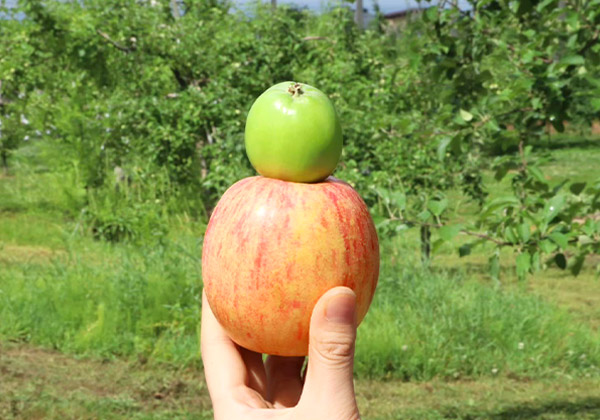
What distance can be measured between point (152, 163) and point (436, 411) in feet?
17.7

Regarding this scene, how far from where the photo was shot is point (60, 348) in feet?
18.3

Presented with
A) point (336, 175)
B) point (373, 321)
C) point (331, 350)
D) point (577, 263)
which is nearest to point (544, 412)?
point (373, 321)

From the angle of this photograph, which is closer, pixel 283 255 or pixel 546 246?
pixel 283 255

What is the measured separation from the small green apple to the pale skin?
30 cm

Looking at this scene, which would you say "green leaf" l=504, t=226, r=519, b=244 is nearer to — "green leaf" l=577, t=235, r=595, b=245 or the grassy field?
"green leaf" l=577, t=235, r=595, b=245

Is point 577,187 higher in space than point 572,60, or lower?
lower

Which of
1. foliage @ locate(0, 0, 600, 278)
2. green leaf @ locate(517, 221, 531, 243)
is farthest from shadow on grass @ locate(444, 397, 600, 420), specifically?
green leaf @ locate(517, 221, 531, 243)

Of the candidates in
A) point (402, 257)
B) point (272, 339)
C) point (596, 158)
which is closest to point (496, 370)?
point (402, 257)

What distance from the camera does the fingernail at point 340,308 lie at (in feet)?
5.22

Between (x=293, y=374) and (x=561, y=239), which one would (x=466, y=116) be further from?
(x=293, y=374)

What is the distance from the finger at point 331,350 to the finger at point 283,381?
34cm

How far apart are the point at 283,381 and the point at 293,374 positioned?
34 millimetres

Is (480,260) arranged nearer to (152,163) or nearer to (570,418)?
(152,163)

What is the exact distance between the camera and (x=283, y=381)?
198cm
